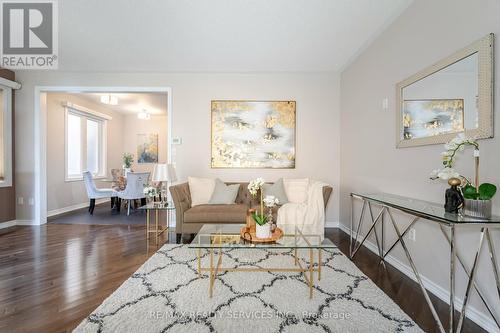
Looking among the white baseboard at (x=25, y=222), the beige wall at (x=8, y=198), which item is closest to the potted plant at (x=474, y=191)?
the white baseboard at (x=25, y=222)

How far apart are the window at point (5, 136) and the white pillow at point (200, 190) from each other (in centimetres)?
321

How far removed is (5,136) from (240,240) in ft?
15.2

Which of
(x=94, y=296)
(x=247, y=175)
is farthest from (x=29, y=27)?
(x=247, y=175)

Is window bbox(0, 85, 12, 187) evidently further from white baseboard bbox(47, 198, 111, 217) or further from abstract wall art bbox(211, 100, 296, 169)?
abstract wall art bbox(211, 100, 296, 169)

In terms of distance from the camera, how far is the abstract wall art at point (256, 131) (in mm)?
4180

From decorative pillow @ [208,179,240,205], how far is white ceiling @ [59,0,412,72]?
6.56 ft

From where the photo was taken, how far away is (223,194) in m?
3.64

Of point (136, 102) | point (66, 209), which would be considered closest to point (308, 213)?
point (136, 102)

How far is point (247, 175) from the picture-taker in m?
4.21

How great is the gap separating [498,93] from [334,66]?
8.68 ft

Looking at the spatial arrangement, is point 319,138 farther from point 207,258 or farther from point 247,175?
point 207,258

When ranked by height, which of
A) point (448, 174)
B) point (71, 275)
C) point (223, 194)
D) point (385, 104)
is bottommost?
point (71, 275)

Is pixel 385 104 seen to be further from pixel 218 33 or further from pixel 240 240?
pixel 240 240

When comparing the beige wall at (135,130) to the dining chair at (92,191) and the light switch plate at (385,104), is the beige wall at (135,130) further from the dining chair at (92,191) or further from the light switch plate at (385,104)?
the light switch plate at (385,104)
